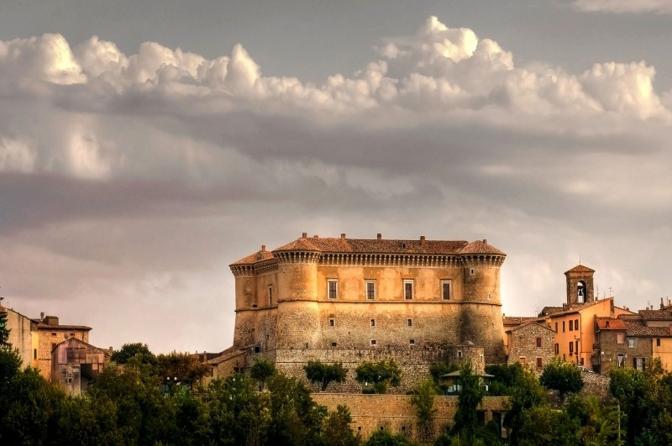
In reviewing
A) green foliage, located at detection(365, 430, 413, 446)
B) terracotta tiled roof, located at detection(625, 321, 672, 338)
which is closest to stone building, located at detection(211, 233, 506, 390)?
terracotta tiled roof, located at detection(625, 321, 672, 338)

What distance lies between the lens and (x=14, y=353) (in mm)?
86500

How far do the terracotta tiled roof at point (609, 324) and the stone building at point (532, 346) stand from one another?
261 centimetres

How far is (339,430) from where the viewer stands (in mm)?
88875

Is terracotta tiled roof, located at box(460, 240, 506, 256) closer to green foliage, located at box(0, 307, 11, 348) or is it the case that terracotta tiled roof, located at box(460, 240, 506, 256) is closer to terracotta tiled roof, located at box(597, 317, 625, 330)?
terracotta tiled roof, located at box(597, 317, 625, 330)

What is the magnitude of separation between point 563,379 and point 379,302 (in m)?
10.4

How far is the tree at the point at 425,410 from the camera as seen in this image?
92.4 meters

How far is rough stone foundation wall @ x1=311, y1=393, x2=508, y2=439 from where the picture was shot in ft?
303

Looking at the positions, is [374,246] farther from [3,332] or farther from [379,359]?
[3,332]

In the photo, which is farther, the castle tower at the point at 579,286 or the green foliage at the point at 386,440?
the castle tower at the point at 579,286

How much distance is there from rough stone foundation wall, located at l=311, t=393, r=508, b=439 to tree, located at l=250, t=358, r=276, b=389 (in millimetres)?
5774

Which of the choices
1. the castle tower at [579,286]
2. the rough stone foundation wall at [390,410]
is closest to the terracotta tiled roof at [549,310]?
the castle tower at [579,286]

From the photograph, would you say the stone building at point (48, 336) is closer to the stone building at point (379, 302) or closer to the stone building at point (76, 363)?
the stone building at point (76, 363)

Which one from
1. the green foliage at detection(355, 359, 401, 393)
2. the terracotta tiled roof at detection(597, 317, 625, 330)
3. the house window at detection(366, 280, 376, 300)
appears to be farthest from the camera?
the terracotta tiled roof at detection(597, 317, 625, 330)

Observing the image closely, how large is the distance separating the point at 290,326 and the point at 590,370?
15.3 meters
